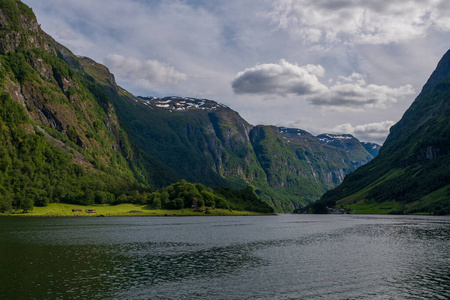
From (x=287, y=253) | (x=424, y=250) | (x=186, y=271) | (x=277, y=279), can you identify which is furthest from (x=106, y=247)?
(x=424, y=250)

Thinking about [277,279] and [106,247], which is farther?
[106,247]

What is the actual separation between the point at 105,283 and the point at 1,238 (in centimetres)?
6517

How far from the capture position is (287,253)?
81.6 m

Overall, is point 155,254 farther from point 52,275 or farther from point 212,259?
point 52,275

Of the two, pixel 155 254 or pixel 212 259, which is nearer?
pixel 212 259

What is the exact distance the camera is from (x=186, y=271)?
198ft

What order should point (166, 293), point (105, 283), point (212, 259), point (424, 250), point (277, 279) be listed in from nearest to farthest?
1. point (166, 293)
2. point (105, 283)
3. point (277, 279)
4. point (212, 259)
5. point (424, 250)

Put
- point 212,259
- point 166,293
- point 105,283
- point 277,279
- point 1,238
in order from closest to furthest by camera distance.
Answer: point 166,293, point 105,283, point 277,279, point 212,259, point 1,238

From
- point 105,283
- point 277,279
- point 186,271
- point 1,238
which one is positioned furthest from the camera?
point 1,238

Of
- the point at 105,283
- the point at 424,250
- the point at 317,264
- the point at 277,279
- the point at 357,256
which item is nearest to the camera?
the point at 105,283

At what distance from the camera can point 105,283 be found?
169 feet

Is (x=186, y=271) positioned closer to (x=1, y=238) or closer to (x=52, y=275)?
(x=52, y=275)

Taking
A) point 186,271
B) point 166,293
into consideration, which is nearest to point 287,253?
point 186,271

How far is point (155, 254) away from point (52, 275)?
26.8m
